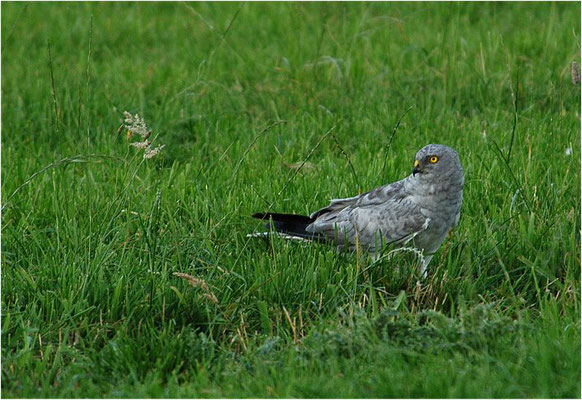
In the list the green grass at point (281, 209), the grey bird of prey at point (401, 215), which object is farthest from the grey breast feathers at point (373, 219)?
the green grass at point (281, 209)

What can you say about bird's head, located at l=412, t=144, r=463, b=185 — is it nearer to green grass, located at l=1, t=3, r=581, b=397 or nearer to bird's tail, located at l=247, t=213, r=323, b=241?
green grass, located at l=1, t=3, r=581, b=397

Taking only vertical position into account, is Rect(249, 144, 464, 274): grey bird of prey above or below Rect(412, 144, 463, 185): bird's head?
below

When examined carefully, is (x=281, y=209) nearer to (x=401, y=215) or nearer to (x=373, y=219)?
(x=373, y=219)

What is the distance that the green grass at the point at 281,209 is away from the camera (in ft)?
12.9

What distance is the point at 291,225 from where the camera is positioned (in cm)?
528

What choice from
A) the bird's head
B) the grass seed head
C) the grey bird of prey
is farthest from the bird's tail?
the grass seed head

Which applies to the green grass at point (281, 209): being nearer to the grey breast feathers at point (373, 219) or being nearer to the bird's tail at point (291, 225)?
the bird's tail at point (291, 225)

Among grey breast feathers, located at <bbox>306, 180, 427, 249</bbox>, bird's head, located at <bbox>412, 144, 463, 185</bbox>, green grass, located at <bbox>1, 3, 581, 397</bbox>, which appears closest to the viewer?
green grass, located at <bbox>1, 3, 581, 397</bbox>

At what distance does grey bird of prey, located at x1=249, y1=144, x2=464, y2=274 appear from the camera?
16.5 feet

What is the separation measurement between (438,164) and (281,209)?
3.83 feet

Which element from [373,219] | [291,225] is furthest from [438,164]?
[291,225]

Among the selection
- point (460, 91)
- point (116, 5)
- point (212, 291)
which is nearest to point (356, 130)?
point (460, 91)

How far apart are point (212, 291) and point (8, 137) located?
3.48m

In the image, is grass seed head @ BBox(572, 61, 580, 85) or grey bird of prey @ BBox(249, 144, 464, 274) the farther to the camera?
grass seed head @ BBox(572, 61, 580, 85)
